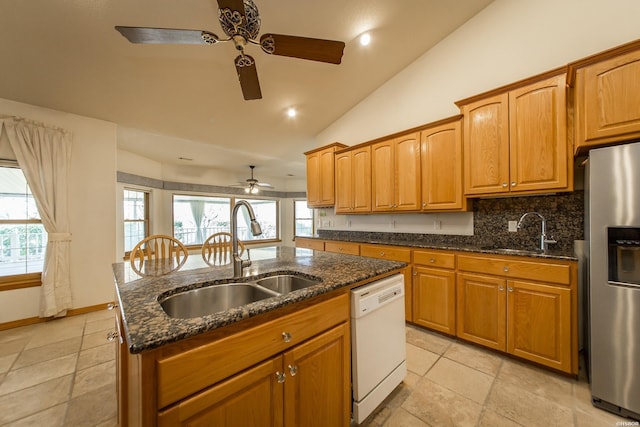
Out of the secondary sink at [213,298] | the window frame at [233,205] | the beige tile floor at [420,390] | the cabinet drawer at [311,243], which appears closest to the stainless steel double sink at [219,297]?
the secondary sink at [213,298]

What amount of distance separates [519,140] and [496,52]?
3.87 ft

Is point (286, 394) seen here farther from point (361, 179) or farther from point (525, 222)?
point (361, 179)

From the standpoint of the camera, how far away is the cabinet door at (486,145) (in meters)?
2.20

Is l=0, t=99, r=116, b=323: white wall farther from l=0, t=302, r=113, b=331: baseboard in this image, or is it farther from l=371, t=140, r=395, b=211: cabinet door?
l=371, t=140, r=395, b=211: cabinet door

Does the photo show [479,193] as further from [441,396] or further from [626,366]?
[441,396]

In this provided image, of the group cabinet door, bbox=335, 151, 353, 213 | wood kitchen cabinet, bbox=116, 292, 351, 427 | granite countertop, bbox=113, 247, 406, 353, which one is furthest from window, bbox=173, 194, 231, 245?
wood kitchen cabinet, bbox=116, 292, 351, 427

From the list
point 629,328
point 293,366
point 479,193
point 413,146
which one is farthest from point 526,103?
point 293,366

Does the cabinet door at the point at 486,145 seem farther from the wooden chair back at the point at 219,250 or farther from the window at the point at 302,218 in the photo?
the window at the point at 302,218

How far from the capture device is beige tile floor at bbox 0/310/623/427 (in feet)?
→ 4.79

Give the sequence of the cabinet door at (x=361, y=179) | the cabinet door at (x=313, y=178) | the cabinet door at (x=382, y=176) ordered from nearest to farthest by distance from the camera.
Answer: the cabinet door at (x=382, y=176) → the cabinet door at (x=361, y=179) → the cabinet door at (x=313, y=178)

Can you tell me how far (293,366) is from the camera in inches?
38.6

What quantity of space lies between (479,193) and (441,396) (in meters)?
1.76

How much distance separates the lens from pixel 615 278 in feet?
4.91

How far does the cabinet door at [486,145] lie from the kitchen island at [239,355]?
5.36 ft
